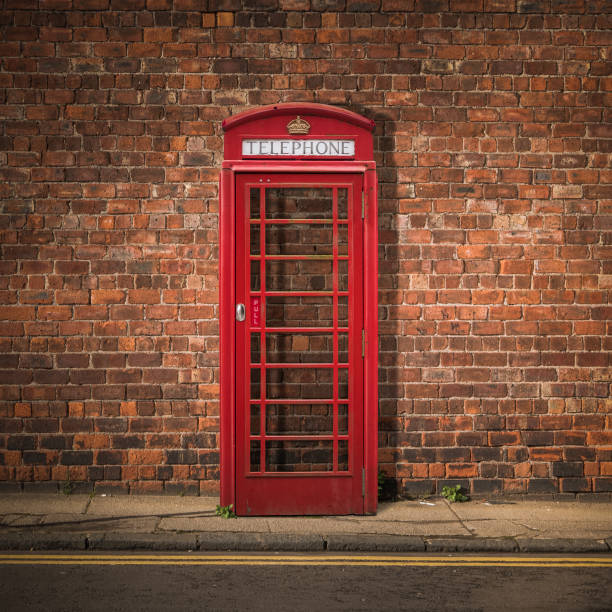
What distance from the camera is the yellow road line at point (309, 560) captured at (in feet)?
16.7

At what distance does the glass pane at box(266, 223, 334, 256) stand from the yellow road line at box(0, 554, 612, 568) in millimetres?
2348

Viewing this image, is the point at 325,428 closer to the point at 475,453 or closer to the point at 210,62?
the point at 475,453

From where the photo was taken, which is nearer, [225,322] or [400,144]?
[225,322]

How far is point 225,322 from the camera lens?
239 inches

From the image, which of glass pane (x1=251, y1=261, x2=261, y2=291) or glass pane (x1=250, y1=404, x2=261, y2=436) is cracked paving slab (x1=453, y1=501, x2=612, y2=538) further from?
glass pane (x1=251, y1=261, x2=261, y2=291)

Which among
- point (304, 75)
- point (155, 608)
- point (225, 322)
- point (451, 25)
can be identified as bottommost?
point (155, 608)

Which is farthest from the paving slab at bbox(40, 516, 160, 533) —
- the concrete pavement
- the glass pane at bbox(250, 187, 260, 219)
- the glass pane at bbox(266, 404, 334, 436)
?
the glass pane at bbox(250, 187, 260, 219)

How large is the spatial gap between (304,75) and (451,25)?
130 centimetres

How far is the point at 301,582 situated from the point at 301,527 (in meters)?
1.01

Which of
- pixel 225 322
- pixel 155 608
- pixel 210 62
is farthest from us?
pixel 210 62

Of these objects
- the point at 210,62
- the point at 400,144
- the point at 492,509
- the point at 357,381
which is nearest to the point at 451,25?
the point at 400,144

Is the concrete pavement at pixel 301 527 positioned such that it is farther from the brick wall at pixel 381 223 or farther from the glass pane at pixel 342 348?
the glass pane at pixel 342 348

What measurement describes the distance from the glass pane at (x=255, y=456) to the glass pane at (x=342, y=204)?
1880 mm

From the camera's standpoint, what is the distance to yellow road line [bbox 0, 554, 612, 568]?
201 inches
